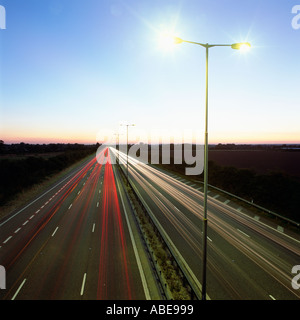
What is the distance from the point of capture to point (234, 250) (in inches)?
527

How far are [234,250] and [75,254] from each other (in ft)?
37.0

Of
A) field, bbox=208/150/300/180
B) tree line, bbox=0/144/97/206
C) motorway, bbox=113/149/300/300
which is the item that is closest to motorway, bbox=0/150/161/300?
motorway, bbox=113/149/300/300

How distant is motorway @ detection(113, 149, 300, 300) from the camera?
9945mm

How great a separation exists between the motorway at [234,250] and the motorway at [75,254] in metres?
3.20

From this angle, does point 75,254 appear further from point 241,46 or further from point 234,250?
point 241,46

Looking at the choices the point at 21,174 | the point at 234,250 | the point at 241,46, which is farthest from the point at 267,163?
the point at 21,174

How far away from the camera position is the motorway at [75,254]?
32.0 feet

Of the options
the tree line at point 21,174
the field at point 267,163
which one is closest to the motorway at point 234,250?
the field at point 267,163

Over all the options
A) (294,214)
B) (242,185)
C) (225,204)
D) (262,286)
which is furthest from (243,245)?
(242,185)

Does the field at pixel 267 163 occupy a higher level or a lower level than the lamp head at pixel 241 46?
lower

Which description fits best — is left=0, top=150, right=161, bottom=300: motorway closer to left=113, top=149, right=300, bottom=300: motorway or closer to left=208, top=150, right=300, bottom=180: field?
left=113, top=149, right=300, bottom=300: motorway

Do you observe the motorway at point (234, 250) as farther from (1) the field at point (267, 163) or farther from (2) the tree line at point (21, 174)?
(2) the tree line at point (21, 174)
